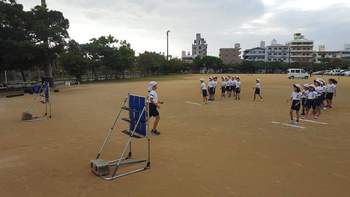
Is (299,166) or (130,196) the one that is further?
(299,166)

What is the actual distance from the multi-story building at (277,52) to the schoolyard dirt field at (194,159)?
124676 mm

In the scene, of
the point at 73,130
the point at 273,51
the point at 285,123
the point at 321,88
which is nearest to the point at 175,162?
the point at 73,130

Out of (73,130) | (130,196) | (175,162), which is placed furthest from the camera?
(73,130)

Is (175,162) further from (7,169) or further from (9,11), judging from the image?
(9,11)

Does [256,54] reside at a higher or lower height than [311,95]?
higher

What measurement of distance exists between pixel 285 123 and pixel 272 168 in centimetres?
629

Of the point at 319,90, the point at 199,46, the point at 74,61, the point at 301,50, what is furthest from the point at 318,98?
the point at 199,46

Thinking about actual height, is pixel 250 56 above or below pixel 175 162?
above

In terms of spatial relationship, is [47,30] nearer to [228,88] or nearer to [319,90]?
[228,88]

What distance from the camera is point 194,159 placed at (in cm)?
814

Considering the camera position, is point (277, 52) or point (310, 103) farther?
point (277, 52)

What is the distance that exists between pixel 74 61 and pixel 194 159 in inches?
1744

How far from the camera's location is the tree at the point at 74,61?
48.9m

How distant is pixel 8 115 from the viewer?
16.8 meters
